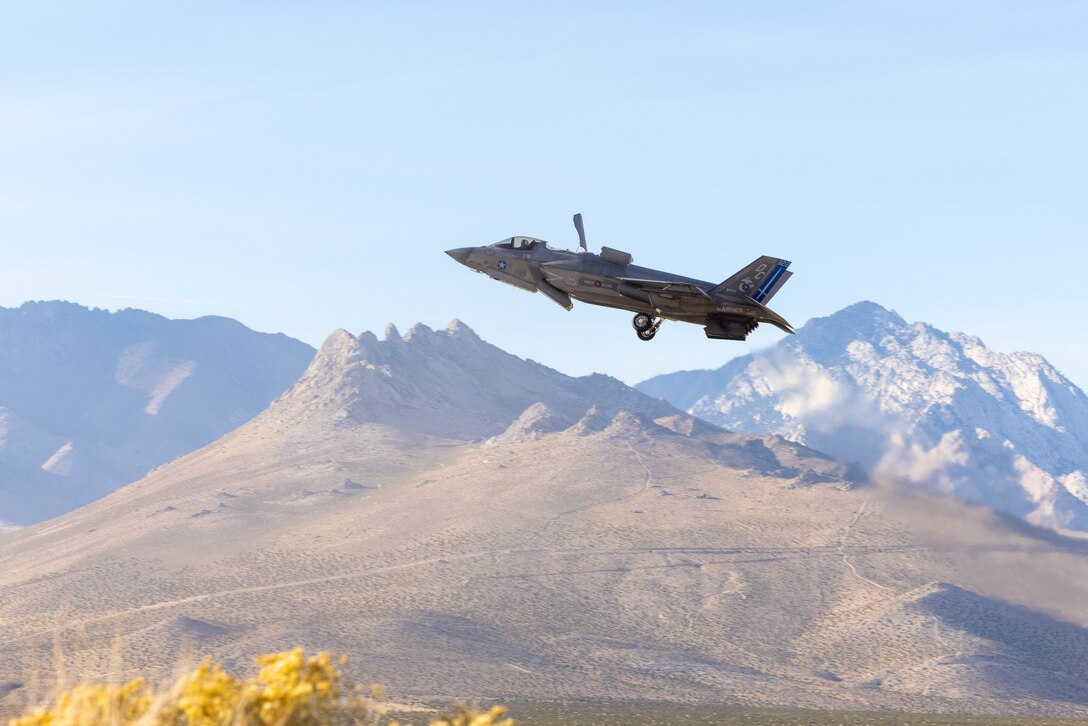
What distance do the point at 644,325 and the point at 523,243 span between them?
7080mm

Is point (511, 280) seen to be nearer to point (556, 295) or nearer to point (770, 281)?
point (556, 295)

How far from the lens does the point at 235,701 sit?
18.2 metres

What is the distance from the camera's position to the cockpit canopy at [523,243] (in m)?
52.8

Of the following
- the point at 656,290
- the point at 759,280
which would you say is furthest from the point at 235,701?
the point at 759,280

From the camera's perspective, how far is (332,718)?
19188 millimetres

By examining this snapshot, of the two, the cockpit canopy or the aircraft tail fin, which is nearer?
the aircraft tail fin

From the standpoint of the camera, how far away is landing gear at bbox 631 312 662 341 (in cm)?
4822

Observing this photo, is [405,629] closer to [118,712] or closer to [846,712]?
[846,712]

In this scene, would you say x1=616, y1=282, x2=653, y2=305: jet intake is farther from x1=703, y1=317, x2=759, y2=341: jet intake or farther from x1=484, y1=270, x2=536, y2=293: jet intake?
x1=484, y1=270, x2=536, y2=293: jet intake

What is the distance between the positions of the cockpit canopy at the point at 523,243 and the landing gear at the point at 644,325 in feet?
20.1

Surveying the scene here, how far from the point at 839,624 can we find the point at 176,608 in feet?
296

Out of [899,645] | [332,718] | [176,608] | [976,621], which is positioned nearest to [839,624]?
[899,645]

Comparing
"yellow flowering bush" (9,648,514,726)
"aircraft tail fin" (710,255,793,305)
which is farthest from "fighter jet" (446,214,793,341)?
"yellow flowering bush" (9,648,514,726)

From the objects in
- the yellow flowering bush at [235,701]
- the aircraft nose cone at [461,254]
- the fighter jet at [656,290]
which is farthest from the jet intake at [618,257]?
the yellow flowering bush at [235,701]
